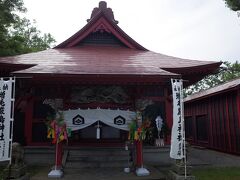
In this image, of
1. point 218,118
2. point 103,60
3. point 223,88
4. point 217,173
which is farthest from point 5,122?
point 218,118

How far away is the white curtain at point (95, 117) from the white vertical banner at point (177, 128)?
5.63 feet

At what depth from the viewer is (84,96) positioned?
8398mm

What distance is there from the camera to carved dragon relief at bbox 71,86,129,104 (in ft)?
27.5

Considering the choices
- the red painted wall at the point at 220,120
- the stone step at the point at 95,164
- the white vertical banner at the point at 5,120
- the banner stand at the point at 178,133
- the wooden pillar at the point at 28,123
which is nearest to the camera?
the white vertical banner at the point at 5,120

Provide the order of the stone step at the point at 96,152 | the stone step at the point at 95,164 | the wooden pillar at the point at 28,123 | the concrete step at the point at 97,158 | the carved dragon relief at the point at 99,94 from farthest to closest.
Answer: the wooden pillar at the point at 28,123 < the stone step at the point at 96,152 < the concrete step at the point at 97,158 < the stone step at the point at 95,164 < the carved dragon relief at the point at 99,94

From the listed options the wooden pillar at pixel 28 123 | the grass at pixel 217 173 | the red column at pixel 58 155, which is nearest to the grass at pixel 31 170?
the red column at pixel 58 155

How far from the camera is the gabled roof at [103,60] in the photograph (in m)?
7.85

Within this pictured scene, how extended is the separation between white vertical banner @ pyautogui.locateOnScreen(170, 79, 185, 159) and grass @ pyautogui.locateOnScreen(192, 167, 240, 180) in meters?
1.26

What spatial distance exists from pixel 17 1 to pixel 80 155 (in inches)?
393

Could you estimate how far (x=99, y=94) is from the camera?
27.7ft

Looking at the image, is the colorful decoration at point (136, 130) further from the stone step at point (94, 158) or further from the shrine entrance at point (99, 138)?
the shrine entrance at point (99, 138)

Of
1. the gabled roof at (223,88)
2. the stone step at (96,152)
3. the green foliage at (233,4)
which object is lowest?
the stone step at (96,152)

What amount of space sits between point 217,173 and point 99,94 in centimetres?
481

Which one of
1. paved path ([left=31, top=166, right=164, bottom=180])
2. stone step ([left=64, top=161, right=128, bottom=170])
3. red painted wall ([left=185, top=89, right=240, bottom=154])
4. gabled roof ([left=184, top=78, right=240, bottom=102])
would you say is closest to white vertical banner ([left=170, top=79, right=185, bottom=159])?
paved path ([left=31, top=166, right=164, bottom=180])
